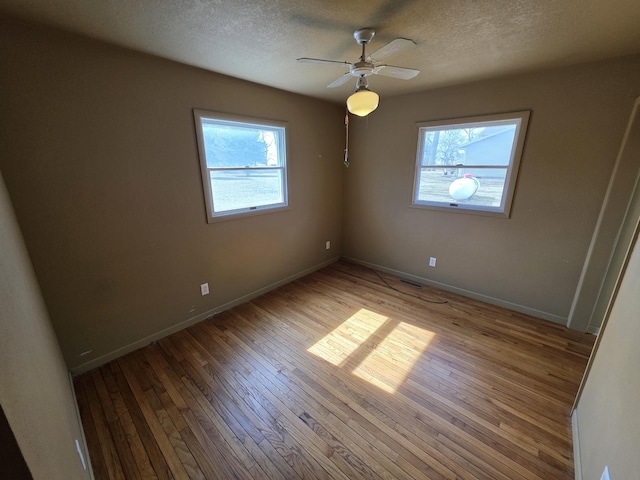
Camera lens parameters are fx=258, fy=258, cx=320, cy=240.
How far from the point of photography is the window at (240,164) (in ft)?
8.25

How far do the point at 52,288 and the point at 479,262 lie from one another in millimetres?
3989

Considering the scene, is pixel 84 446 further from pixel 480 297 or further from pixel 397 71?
pixel 480 297

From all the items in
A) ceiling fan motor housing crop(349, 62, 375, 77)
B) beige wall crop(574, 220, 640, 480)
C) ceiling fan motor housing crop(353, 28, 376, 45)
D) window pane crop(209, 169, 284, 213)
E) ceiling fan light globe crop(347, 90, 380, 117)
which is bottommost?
beige wall crop(574, 220, 640, 480)

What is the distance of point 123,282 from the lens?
215 centimetres

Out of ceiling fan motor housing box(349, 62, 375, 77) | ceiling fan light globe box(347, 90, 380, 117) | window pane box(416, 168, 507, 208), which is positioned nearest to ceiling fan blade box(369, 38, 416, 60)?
ceiling fan motor housing box(349, 62, 375, 77)

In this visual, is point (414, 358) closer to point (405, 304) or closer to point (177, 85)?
point (405, 304)

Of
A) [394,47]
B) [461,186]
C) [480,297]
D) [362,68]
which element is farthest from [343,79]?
[480,297]

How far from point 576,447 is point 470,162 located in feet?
8.31

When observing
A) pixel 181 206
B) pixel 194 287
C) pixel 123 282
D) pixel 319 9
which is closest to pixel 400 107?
pixel 319 9

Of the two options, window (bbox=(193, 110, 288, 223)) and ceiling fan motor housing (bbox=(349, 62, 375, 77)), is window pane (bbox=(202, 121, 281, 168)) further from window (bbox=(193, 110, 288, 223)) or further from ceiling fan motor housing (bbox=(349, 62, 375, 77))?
ceiling fan motor housing (bbox=(349, 62, 375, 77))

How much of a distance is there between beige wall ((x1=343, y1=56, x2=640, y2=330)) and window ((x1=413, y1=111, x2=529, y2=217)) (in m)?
0.09

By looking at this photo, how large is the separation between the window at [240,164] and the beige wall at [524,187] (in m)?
1.33

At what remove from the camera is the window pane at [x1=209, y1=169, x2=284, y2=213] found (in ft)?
8.74

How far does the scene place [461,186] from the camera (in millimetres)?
3027
